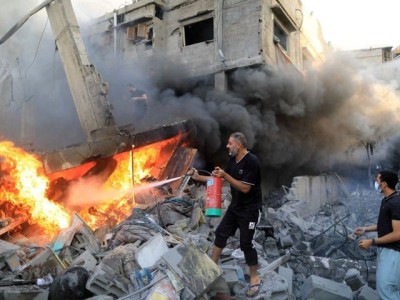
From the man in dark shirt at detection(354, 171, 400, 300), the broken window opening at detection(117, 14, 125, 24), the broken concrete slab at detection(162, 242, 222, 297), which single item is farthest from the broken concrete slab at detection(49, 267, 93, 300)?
the broken window opening at detection(117, 14, 125, 24)

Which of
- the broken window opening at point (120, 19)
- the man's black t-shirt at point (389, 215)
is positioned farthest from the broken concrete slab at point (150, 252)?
the broken window opening at point (120, 19)

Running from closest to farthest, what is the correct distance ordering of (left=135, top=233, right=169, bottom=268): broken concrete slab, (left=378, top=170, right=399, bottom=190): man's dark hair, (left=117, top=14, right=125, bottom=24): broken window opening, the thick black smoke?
(left=378, top=170, right=399, bottom=190): man's dark hair
(left=135, top=233, right=169, bottom=268): broken concrete slab
the thick black smoke
(left=117, top=14, right=125, bottom=24): broken window opening

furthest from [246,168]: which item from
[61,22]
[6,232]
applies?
[61,22]

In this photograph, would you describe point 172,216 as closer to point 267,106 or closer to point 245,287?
point 245,287

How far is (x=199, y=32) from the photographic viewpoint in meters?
15.6

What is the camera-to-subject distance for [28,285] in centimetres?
425

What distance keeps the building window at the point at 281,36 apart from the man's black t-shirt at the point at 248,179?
38.2ft

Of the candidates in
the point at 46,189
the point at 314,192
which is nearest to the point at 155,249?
the point at 46,189

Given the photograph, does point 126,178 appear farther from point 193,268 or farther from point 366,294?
point 366,294

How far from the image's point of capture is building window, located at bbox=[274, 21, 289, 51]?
15170 millimetres

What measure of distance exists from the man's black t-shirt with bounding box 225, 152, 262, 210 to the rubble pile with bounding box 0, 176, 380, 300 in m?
0.84

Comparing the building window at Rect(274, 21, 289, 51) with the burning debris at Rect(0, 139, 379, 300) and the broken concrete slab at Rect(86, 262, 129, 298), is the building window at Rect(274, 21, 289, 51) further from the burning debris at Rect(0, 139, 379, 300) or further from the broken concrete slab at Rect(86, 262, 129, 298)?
the broken concrete slab at Rect(86, 262, 129, 298)

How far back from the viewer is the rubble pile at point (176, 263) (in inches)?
149

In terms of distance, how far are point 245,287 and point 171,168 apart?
6548mm
